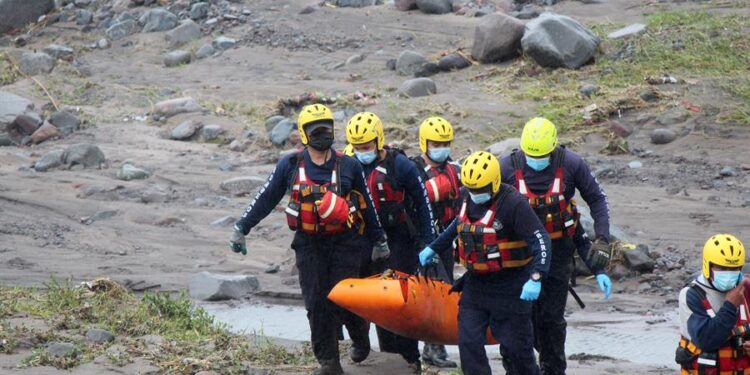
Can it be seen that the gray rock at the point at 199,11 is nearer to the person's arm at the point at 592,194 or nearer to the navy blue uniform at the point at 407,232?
the navy blue uniform at the point at 407,232

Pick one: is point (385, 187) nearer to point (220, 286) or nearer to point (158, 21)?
point (220, 286)

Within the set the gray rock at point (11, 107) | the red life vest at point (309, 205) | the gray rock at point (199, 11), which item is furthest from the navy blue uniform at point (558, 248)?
the gray rock at point (199, 11)

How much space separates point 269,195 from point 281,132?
9533mm

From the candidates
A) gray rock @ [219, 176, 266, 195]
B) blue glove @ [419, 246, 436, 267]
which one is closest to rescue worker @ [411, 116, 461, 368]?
blue glove @ [419, 246, 436, 267]

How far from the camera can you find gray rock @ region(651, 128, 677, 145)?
53.3 ft

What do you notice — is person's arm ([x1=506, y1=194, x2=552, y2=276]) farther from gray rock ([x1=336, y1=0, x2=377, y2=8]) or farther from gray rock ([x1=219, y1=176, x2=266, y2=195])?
gray rock ([x1=336, y1=0, x2=377, y2=8])

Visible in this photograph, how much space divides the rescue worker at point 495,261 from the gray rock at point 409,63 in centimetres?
1279

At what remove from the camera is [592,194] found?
27.4ft

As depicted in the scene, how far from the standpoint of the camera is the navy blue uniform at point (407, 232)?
892 centimetres

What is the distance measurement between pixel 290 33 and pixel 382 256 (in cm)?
1576

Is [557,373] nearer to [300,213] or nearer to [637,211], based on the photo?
[300,213]

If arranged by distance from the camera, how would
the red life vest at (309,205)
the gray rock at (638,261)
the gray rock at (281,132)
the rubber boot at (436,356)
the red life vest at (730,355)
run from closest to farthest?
the red life vest at (730,355) < the red life vest at (309,205) < the rubber boot at (436,356) < the gray rock at (638,261) < the gray rock at (281,132)

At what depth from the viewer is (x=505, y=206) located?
768 cm

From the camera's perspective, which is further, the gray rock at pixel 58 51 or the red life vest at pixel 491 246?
the gray rock at pixel 58 51
